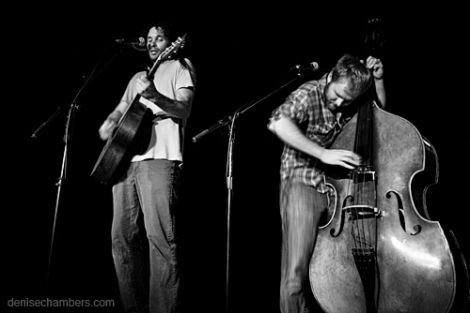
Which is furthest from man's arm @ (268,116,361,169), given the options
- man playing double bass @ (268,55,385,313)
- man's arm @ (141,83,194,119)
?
man's arm @ (141,83,194,119)

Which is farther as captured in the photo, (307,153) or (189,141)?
(189,141)

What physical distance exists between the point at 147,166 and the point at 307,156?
0.83m

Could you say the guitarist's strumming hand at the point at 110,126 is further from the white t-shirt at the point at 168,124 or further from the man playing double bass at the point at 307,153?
the man playing double bass at the point at 307,153

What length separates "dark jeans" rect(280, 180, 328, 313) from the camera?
6.94 feet

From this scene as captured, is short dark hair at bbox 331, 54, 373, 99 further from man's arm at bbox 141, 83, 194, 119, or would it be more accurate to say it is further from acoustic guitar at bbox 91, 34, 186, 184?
acoustic guitar at bbox 91, 34, 186, 184

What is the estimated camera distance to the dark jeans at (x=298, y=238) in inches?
83.3

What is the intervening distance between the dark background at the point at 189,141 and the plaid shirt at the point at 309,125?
2.96 ft

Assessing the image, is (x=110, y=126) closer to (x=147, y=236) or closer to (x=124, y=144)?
(x=124, y=144)

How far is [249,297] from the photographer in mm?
3225

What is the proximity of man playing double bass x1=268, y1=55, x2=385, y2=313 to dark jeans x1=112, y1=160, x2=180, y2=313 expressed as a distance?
57 centimetres

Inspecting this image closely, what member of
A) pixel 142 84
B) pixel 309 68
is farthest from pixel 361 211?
pixel 142 84

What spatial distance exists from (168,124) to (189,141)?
932mm

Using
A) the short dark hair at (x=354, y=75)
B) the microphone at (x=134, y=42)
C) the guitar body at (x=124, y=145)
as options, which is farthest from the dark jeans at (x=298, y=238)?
the microphone at (x=134, y=42)

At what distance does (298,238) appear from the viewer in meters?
2.15
